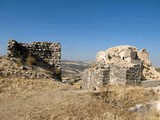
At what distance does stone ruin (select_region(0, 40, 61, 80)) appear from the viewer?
46.7 feet

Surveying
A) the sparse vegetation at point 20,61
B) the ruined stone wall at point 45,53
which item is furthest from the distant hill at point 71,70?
the sparse vegetation at point 20,61

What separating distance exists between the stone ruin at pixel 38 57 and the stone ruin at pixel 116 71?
243cm

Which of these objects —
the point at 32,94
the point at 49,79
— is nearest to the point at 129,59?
the point at 49,79

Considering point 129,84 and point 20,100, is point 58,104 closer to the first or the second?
point 20,100

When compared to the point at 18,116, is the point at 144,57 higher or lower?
higher

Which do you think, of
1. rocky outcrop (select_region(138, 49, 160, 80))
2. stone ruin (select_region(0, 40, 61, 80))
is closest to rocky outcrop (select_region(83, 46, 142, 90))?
rocky outcrop (select_region(138, 49, 160, 80))

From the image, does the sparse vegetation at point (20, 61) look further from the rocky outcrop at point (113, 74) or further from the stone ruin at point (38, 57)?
the rocky outcrop at point (113, 74)

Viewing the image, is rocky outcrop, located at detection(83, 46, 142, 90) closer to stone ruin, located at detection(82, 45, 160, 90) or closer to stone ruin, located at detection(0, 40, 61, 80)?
stone ruin, located at detection(82, 45, 160, 90)

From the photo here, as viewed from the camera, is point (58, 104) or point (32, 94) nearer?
point (58, 104)

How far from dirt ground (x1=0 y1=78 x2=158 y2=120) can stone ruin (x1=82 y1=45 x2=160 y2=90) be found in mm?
2628

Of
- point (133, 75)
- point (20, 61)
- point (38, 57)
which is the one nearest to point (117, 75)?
point (133, 75)

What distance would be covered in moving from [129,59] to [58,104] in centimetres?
1146

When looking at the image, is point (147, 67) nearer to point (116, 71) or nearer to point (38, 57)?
point (116, 71)

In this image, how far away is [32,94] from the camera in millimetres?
10352
